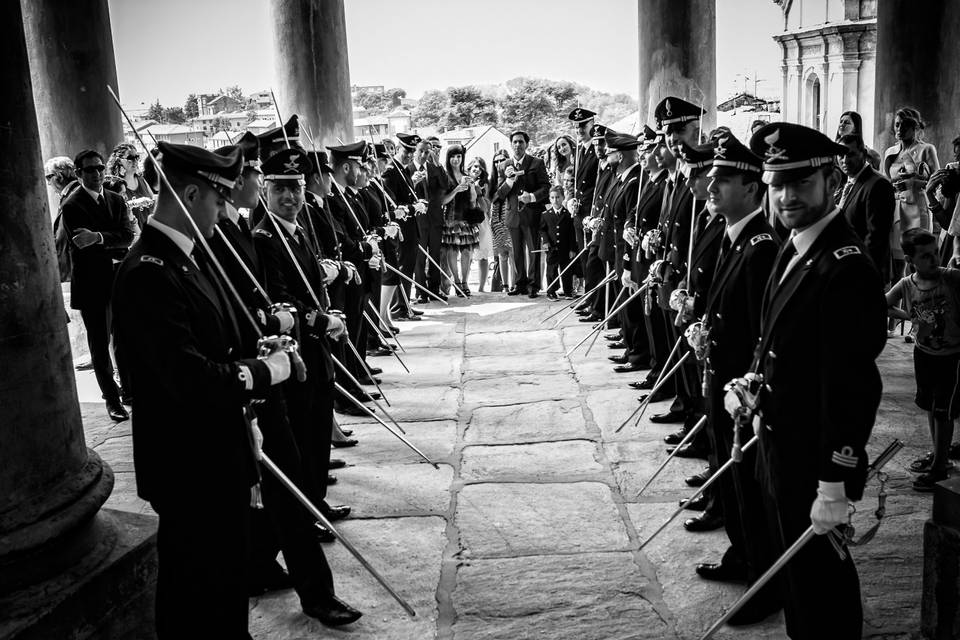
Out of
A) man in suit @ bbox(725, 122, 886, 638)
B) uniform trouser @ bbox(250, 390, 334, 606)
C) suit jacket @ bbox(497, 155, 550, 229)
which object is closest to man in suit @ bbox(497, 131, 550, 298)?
suit jacket @ bbox(497, 155, 550, 229)

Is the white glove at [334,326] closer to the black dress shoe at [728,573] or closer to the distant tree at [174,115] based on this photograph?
the black dress shoe at [728,573]

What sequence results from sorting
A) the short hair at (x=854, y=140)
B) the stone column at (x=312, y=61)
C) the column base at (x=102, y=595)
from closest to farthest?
1. the column base at (x=102, y=595)
2. the short hair at (x=854, y=140)
3. the stone column at (x=312, y=61)

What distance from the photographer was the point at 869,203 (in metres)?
7.63

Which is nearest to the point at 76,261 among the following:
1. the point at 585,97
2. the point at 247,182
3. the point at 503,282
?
the point at 247,182

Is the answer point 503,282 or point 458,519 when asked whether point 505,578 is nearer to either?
point 458,519

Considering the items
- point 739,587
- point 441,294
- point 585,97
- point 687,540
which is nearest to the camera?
point 739,587

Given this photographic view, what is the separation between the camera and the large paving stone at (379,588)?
3973mm

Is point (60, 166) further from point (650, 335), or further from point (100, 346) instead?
point (650, 335)

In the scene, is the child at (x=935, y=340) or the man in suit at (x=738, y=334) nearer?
the man in suit at (x=738, y=334)

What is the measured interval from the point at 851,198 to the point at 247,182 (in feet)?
18.3

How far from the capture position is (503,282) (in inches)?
528

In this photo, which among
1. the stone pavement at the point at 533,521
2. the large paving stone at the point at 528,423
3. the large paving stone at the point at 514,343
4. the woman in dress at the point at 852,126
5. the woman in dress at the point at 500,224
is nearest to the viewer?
the stone pavement at the point at 533,521

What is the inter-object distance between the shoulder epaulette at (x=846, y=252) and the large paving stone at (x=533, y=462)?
2998 millimetres

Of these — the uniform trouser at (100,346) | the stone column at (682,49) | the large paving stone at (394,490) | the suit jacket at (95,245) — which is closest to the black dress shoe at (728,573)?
the large paving stone at (394,490)
